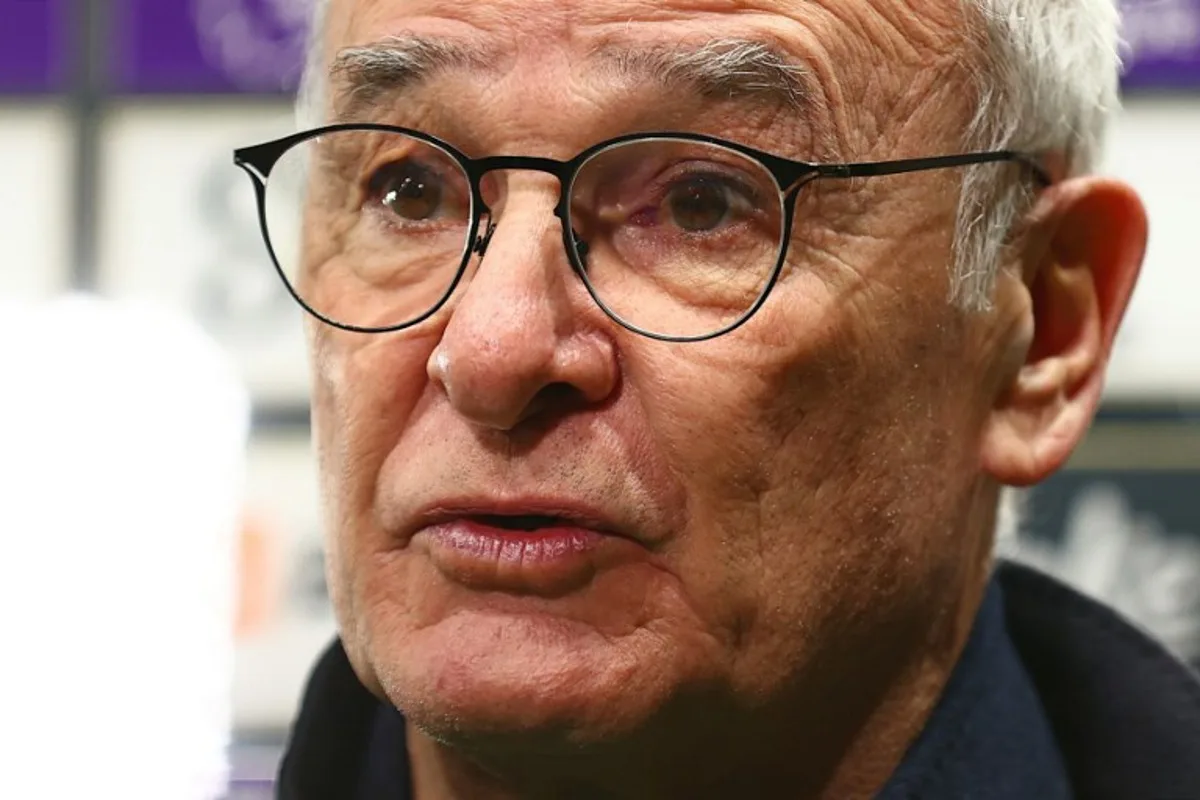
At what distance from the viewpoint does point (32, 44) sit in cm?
263

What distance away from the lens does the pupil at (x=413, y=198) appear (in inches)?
43.5

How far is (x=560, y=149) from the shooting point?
1002 millimetres

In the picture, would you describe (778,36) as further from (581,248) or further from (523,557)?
(523,557)

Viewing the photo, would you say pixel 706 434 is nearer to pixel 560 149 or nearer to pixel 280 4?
pixel 560 149

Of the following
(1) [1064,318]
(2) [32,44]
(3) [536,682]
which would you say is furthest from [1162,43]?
(2) [32,44]

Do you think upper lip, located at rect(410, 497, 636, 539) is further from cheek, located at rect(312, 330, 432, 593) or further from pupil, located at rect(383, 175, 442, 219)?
pupil, located at rect(383, 175, 442, 219)

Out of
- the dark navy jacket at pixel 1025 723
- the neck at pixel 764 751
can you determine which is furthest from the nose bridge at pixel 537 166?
the dark navy jacket at pixel 1025 723

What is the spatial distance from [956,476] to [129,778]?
1614mm

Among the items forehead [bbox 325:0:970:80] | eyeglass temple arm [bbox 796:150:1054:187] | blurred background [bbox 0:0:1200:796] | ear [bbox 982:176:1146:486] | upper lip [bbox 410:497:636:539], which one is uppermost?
forehead [bbox 325:0:970:80]

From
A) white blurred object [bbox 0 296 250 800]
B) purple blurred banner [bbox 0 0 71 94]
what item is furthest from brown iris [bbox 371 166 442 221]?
purple blurred banner [bbox 0 0 71 94]

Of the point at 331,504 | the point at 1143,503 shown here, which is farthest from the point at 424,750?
the point at 1143,503

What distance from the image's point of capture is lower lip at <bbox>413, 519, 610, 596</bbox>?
979 millimetres

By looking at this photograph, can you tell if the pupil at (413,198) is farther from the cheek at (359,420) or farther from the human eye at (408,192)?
the cheek at (359,420)

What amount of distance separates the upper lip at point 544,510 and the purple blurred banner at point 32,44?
1981mm
